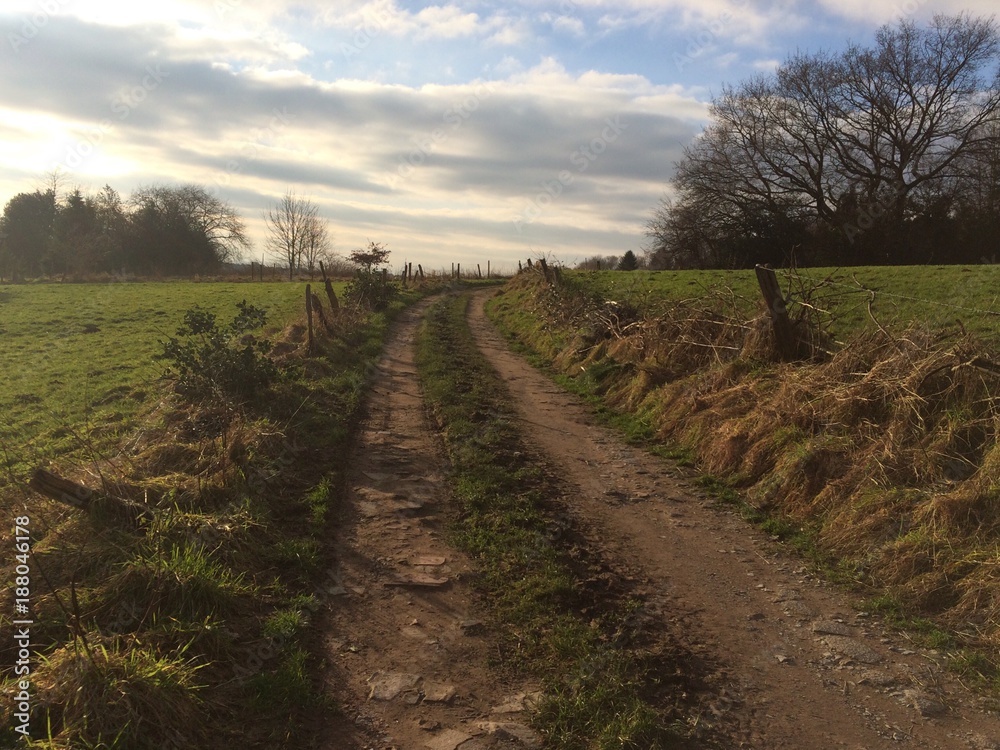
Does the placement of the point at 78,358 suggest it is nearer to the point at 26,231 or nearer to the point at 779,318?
the point at 779,318

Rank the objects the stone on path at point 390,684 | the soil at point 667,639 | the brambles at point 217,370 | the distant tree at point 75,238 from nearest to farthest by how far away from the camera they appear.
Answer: the soil at point 667,639, the stone on path at point 390,684, the brambles at point 217,370, the distant tree at point 75,238

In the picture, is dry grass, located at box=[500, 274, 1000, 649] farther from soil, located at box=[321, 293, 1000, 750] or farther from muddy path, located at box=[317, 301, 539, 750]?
muddy path, located at box=[317, 301, 539, 750]

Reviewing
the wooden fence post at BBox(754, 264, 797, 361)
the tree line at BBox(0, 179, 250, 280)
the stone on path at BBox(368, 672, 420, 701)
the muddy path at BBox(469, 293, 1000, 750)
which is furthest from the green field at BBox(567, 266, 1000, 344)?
the tree line at BBox(0, 179, 250, 280)

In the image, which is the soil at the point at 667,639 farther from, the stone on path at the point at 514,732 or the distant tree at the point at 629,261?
the distant tree at the point at 629,261

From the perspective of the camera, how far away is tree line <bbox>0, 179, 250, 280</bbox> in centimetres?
5356

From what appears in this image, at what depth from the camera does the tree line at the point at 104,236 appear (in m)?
53.6

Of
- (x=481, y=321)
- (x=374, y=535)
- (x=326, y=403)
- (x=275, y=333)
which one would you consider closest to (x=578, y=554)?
(x=374, y=535)

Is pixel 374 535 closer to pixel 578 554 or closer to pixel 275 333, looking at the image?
pixel 578 554

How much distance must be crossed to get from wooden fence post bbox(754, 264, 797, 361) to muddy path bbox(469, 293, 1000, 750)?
2923 mm

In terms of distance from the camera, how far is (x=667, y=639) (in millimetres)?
4492

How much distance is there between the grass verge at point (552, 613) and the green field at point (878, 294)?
17.2 ft

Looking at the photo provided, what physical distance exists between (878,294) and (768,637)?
10.1 meters

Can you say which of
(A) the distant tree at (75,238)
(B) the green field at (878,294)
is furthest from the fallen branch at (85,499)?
(A) the distant tree at (75,238)

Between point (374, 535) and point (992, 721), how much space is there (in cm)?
465
